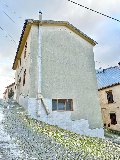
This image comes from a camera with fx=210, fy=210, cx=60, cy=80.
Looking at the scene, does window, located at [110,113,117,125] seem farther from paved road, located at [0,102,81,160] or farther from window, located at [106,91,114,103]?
paved road, located at [0,102,81,160]

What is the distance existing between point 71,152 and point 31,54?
959 cm

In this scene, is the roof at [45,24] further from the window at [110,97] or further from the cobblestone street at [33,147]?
the window at [110,97]

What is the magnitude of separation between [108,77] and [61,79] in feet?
56.9

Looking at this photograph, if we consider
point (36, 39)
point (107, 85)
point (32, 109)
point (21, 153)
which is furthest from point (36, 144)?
point (107, 85)

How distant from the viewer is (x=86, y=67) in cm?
1864

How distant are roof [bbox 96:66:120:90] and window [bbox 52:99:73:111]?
44.6ft

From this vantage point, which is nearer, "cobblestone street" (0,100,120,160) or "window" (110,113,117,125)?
"cobblestone street" (0,100,120,160)

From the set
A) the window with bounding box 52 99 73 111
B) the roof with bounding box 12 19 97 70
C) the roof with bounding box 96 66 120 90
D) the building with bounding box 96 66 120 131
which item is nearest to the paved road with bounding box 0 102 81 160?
the window with bounding box 52 99 73 111

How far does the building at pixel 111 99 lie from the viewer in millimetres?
28078

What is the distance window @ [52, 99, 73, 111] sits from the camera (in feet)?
53.4

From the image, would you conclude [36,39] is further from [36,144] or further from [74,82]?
[36,144]

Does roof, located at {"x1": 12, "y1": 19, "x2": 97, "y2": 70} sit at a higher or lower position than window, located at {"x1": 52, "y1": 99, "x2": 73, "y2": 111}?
higher

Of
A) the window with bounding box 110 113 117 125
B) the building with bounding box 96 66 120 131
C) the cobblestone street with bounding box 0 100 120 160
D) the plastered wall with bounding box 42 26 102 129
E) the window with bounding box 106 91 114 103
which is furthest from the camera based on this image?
the window with bounding box 106 91 114 103

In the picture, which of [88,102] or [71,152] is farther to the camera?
[88,102]
